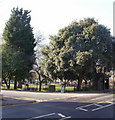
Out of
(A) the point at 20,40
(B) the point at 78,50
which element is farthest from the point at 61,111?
(A) the point at 20,40

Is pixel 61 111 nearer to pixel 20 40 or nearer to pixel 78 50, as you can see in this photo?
pixel 78 50

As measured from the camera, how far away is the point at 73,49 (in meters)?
28.1

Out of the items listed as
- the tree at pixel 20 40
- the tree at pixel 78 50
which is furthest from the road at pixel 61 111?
the tree at pixel 20 40

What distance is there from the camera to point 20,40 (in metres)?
32.6

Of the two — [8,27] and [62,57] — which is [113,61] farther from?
[8,27]

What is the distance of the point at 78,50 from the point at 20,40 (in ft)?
35.3

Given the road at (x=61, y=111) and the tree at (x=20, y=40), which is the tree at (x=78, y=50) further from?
the road at (x=61, y=111)

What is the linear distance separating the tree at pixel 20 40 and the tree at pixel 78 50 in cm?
382

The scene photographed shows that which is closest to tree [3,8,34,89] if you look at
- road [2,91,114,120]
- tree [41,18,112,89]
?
tree [41,18,112,89]

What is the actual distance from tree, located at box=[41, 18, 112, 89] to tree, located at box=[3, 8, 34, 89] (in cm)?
382

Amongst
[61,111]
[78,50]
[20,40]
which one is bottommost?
[61,111]

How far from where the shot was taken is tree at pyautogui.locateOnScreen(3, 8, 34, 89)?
3179 cm

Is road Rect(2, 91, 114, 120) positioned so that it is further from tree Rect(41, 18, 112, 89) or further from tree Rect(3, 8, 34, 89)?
tree Rect(3, 8, 34, 89)

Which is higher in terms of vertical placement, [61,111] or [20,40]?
[20,40]
